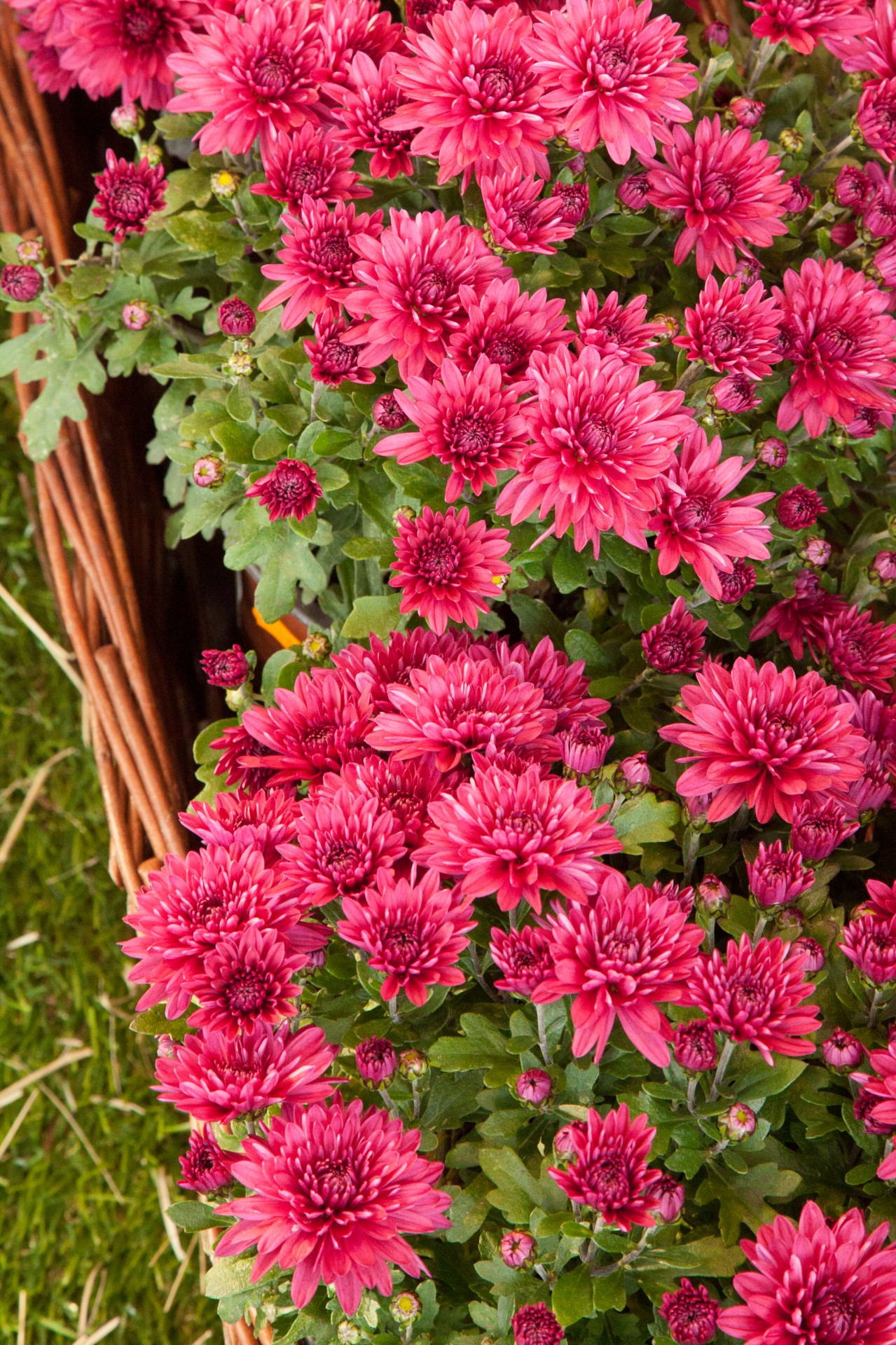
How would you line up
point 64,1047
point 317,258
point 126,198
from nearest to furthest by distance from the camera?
point 317,258
point 126,198
point 64,1047

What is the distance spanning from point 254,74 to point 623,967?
0.67m

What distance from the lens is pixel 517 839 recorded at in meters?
0.62

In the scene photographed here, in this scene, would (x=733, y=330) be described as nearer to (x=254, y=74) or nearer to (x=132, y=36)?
(x=254, y=74)

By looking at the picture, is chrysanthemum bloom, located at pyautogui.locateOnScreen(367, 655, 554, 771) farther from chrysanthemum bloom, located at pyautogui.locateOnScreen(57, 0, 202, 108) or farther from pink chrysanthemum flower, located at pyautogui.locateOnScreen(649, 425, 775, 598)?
chrysanthemum bloom, located at pyautogui.locateOnScreen(57, 0, 202, 108)

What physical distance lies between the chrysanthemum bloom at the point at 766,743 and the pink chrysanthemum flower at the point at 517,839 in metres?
0.10

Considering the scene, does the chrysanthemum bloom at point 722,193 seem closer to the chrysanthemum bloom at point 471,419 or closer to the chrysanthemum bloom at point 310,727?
the chrysanthemum bloom at point 471,419

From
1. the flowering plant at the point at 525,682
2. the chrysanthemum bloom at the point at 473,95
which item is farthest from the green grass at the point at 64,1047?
the chrysanthemum bloom at the point at 473,95

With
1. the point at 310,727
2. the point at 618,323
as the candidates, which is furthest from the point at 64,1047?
the point at 618,323

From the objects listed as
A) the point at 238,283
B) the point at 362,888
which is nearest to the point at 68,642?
the point at 238,283

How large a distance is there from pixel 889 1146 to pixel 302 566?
1.88 ft

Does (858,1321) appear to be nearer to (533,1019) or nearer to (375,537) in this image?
(533,1019)

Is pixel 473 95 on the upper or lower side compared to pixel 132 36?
lower

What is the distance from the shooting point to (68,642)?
1.66 m

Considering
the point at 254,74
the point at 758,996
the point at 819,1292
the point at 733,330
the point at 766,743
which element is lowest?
the point at 819,1292
